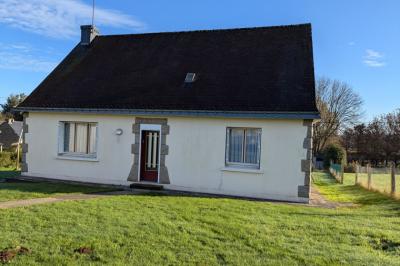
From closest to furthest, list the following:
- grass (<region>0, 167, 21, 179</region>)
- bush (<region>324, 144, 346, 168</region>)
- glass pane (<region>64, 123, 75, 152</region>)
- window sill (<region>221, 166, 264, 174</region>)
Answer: window sill (<region>221, 166, 264, 174</region>), glass pane (<region>64, 123, 75, 152</region>), grass (<region>0, 167, 21, 179</region>), bush (<region>324, 144, 346, 168</region>)

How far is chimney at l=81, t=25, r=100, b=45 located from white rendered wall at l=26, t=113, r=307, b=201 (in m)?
4.66

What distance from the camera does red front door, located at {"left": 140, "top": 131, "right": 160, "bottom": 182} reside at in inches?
578

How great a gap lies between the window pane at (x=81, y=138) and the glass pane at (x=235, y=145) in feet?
18.3

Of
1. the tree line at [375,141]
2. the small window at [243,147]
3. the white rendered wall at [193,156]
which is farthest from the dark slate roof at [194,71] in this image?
the tree line at [375,141]

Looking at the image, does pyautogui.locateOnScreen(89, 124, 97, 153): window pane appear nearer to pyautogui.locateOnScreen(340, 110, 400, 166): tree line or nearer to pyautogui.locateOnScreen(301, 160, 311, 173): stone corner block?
pyautogui.locateOnScreen(301, 160, 311, 173): stone corner block

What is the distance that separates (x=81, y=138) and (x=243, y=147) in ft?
20.4

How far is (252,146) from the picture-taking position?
535 inches

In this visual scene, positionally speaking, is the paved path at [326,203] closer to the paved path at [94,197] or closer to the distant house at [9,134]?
the paved path at [94,197]

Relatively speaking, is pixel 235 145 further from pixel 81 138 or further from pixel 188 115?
pixel 81 138

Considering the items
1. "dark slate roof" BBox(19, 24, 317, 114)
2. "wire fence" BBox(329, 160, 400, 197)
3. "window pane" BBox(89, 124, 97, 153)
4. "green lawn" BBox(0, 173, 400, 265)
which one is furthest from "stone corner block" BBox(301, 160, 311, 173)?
"window pane" BBox(89, 124, 97, 153)

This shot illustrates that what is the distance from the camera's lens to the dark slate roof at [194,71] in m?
13.7

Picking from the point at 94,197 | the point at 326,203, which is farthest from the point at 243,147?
the point at 94,197

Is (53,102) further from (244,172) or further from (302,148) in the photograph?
(302,148)

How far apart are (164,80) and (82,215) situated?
310 inches
